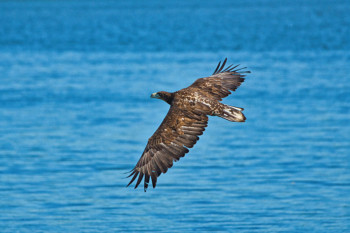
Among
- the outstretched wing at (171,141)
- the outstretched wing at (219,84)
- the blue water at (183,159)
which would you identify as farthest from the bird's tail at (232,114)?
the blue water at (183,159)

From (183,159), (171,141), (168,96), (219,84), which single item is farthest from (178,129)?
(183,159)

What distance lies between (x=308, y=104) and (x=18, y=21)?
4666 cm

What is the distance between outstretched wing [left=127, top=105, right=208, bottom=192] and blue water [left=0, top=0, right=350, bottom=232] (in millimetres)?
2160

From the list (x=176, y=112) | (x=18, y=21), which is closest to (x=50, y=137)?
(x=176, y=112)

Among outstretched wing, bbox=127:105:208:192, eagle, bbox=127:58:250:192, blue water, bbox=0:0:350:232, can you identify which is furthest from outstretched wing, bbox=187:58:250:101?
blue water, bbox=0:0:350:232

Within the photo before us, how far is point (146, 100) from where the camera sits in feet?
72.7

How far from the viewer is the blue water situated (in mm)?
12008

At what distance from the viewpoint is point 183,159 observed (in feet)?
51.6

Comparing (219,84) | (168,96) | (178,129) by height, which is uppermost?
(219,84)

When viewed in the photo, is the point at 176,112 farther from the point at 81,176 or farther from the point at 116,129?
the point at 116,129

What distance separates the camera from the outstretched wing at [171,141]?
9.30m

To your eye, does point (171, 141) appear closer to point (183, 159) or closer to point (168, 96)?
point (168, 96)

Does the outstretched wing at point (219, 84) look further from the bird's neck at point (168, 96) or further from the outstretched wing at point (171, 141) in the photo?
the outstretched wing at point (171, 141)

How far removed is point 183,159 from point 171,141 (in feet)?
20.6
